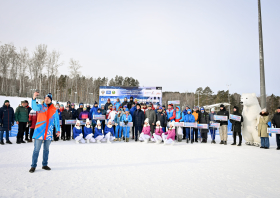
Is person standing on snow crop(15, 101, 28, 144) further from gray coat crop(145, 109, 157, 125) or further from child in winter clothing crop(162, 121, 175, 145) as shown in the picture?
child in winter clothing crop(162, 121, 175, 145)

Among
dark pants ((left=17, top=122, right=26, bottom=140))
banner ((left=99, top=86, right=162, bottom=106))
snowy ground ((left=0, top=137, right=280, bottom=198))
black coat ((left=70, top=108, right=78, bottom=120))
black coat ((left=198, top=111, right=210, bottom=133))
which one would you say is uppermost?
banner ((left=99, top=86, right=162, bottom=106))

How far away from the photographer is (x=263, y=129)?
7809 mm

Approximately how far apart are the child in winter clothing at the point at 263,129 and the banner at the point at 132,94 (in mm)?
9728

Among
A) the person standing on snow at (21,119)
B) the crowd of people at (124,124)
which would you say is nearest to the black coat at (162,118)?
the crowd of people at (124,124)

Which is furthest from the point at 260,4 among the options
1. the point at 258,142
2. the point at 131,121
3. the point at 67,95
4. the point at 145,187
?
the point at 67,95

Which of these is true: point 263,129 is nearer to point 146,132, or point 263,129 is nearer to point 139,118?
point 146,132

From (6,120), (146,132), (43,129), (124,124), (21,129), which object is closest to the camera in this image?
(43,129)

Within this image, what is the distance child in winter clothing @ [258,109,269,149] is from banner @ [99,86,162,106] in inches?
383

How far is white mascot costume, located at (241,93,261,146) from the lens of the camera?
845 cm

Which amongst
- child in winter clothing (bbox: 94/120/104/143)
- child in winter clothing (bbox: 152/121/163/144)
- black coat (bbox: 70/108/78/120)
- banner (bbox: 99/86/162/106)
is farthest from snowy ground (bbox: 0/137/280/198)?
banner (bbox: 99/86/162/106)

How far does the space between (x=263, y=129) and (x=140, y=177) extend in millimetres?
6565

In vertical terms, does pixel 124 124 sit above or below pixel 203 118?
below

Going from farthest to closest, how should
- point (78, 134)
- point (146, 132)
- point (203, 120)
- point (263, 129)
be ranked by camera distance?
point (203, 120) → point (146, 132) → point (78, 134) → point (263, 129)

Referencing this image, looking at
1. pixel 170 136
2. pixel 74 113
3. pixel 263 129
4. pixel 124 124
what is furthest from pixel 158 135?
pixel 74 113
